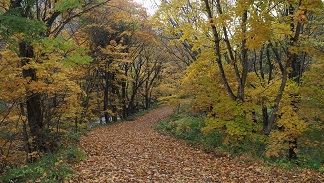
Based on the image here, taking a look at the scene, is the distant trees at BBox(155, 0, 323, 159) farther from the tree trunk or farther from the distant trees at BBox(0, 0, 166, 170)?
the tree trunk

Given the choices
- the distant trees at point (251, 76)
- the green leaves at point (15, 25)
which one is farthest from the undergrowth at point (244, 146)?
the green leaves at point (15, 25)

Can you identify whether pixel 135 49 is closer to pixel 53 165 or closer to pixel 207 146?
pixel 207 146

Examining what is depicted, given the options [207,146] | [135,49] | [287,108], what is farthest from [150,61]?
[287,108]

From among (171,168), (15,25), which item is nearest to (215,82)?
(171,168)

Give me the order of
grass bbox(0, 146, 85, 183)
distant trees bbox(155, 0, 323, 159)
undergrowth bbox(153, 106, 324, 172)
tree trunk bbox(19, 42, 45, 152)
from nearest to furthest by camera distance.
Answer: grass bbox(0, 146, 85, 183) → distant trees bbox(155, 0, 323, 159) → tree trunk bbox(19, 42, 45, 152) → undergrowth bbox(153, 106, 324, 172)

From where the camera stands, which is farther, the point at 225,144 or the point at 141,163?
the point at 225,144

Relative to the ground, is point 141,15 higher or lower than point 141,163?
higher

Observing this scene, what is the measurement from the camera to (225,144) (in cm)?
998

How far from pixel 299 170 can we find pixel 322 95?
3.68 metres

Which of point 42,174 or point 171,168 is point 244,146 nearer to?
point 171,168

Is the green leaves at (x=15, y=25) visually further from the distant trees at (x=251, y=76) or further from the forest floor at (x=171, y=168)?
the distant trees at (x=251, y=76)

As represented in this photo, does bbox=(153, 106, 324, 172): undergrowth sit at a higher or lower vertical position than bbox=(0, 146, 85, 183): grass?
lower

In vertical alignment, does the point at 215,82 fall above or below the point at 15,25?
below

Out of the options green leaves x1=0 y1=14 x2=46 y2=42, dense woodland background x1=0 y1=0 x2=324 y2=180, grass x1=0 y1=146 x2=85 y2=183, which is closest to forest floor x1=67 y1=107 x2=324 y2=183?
grass x1=0 y1=146 x2=85 y2=183
